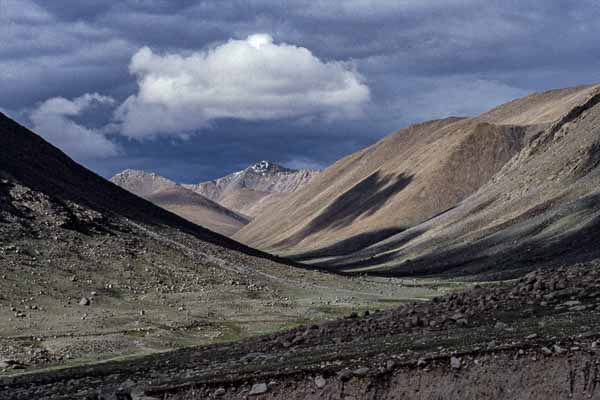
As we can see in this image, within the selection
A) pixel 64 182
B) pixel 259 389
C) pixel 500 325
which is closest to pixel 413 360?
pixel 259 389

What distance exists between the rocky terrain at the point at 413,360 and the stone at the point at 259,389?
4 centimetres

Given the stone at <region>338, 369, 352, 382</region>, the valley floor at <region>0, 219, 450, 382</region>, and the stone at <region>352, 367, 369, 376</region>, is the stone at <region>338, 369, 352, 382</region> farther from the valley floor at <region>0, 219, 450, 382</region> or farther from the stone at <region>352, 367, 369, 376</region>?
the valley floor at <region>0, 219, 450, 382</region>

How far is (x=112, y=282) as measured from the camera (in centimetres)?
7212

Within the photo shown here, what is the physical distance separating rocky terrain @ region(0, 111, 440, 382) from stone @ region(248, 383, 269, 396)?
10.7 m

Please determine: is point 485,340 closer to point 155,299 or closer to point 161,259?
point 155,299

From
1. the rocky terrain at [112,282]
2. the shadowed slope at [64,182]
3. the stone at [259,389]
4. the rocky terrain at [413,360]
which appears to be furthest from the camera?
the shadowed slope at [64,182]

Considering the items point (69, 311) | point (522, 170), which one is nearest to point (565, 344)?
point (69, 311)

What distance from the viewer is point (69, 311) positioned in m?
59.9

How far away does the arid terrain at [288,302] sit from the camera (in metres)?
21.1

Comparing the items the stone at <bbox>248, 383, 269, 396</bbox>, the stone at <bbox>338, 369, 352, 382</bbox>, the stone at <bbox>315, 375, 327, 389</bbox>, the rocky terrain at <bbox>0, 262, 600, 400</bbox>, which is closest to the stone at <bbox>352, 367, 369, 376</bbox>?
the rocky terrain at <bbox>0, 262, 600, 400</bbox>

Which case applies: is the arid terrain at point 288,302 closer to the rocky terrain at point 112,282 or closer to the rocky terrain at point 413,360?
the rocky terrain at point 413,360

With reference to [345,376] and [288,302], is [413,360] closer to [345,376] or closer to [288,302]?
[345,376]

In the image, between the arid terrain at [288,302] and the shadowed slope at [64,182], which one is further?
the shadowed slope at [64,182]

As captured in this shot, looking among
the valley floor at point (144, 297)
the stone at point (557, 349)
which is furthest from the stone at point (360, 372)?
the valley floor at point (144, 297)
